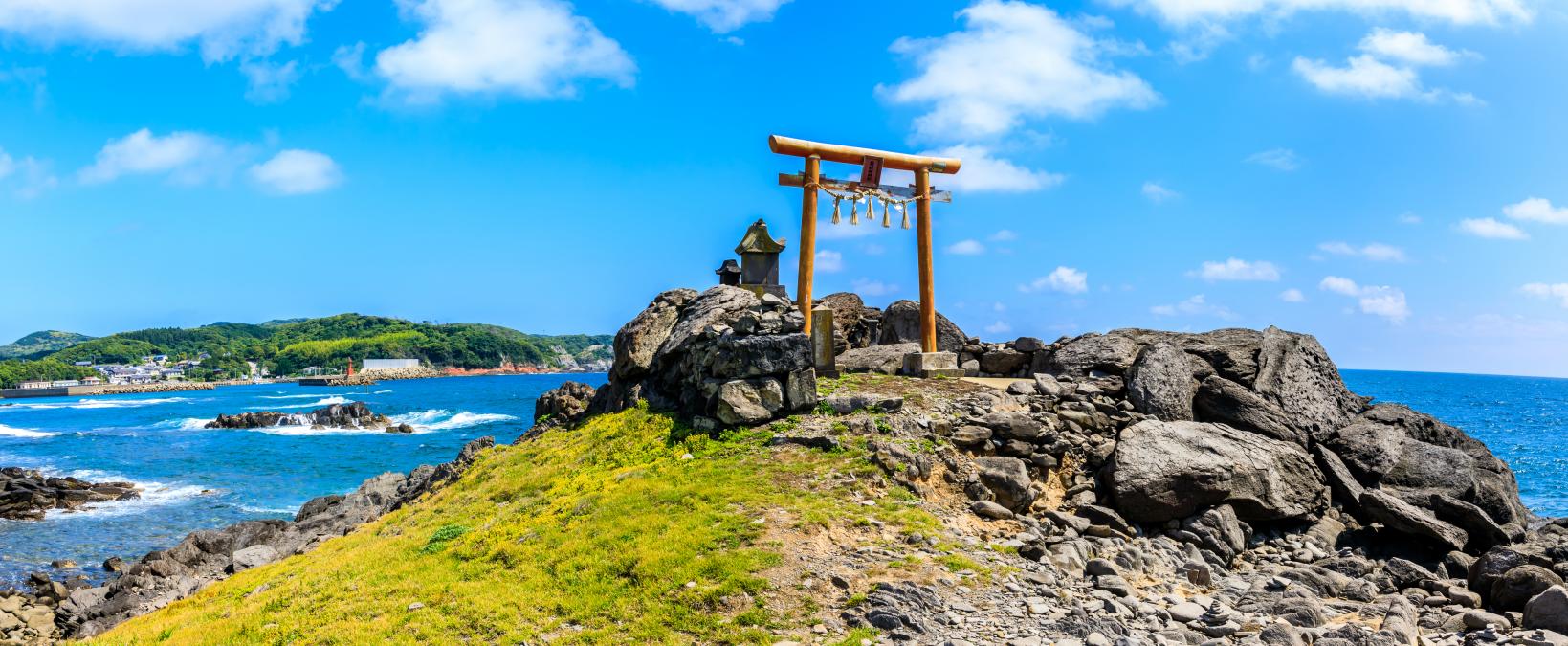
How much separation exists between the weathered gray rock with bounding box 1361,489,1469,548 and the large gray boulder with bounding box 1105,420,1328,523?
1.28 metres

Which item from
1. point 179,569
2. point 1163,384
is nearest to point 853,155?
point 1163,384

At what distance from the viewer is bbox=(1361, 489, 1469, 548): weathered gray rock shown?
15766mm

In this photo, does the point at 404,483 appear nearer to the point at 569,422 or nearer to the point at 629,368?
the point at 569,422

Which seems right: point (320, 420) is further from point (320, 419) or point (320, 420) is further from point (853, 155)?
A: point (853, 155)

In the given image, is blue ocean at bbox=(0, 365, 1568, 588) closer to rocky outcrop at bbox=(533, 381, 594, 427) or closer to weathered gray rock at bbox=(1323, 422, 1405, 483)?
rocky outcrop at bbox=(533, 381, 594, 427)

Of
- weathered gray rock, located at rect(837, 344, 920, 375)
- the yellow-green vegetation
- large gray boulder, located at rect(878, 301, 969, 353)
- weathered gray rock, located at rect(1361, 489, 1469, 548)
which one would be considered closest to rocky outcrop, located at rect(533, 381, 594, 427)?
the yellow-green vegetation

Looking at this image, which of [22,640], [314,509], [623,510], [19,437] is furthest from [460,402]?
[623,510]

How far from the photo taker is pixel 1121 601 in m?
12.6

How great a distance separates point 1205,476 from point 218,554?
3026 cm

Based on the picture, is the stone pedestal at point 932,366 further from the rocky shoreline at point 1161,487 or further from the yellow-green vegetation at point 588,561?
the yellow-green vegetation at point 588,561

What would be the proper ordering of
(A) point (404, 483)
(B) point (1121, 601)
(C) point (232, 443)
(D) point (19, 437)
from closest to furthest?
1. (B) point (1121, 601)
2. (A) point (404, 483)
3. (C) point (232, 443)
4. (D) point (19, 437)

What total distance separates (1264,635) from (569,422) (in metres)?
19.0

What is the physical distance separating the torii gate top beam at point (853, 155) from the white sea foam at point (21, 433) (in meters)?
100

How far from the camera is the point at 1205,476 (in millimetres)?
16562
